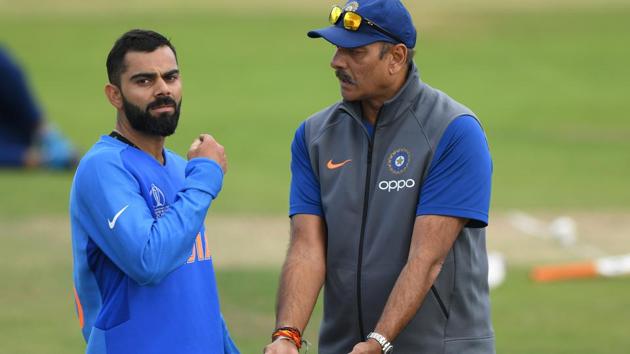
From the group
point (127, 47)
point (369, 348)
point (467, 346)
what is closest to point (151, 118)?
point (127, 47)

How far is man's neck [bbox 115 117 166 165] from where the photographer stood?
5020mm

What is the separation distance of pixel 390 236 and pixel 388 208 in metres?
0.11

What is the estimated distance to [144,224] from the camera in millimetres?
4715

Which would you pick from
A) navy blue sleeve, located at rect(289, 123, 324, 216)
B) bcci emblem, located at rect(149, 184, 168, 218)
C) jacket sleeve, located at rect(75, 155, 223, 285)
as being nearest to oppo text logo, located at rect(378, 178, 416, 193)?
navy blue sleeve, located at rect(289, 123, 324, 216)

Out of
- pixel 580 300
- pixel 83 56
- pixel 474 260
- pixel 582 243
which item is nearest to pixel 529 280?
pixel 580 300

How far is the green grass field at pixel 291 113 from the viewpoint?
10.7 m

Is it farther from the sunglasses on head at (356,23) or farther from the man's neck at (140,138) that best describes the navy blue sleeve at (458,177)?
the man's neck at (140,138)

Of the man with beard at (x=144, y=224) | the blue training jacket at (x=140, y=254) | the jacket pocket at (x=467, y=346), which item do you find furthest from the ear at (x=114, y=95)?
the jacket pocket at (x=467, y=346)

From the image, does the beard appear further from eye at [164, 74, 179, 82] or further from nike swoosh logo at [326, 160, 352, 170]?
nike swoosh logo at [326, 160, 352, 170]

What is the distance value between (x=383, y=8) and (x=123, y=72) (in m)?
1.05

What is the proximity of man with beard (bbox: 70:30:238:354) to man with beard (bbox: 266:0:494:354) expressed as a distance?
41 centimetres

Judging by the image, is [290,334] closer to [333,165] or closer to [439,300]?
[439,300]

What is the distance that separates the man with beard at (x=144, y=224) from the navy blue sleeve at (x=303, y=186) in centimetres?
45

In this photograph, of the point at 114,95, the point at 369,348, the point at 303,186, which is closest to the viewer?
the point at 369,348
